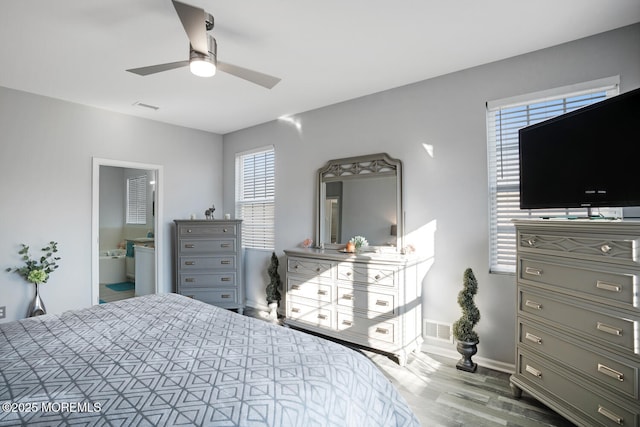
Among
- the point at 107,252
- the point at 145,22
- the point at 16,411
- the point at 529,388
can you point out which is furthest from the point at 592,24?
the point at 107,252

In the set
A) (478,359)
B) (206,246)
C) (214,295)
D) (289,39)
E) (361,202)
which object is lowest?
(478,359)

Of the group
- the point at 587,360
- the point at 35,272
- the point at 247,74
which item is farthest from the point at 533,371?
the point at 35,272

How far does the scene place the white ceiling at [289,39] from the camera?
6.91ft

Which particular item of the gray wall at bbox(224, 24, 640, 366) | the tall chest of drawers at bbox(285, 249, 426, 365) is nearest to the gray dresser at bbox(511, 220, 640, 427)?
the gray wall at bbox(224, 24, 640, 366)

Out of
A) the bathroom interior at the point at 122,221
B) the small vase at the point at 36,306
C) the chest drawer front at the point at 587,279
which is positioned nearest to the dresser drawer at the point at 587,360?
the chest drawer front at the point at 587,279

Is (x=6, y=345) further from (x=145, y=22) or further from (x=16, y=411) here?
(x=145, y=22)

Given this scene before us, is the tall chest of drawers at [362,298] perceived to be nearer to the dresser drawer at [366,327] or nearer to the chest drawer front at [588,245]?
the dresser drawer at [366,327]

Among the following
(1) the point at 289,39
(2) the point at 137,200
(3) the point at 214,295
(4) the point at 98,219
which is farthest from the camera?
(2) the point at 137,200

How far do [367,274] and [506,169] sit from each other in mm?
1548

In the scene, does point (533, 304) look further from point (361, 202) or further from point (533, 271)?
point (361, 202)

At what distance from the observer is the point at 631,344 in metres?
1.64

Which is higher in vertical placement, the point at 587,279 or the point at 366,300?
the point at 587,279

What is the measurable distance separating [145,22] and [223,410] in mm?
2505

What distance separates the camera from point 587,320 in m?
1.84
